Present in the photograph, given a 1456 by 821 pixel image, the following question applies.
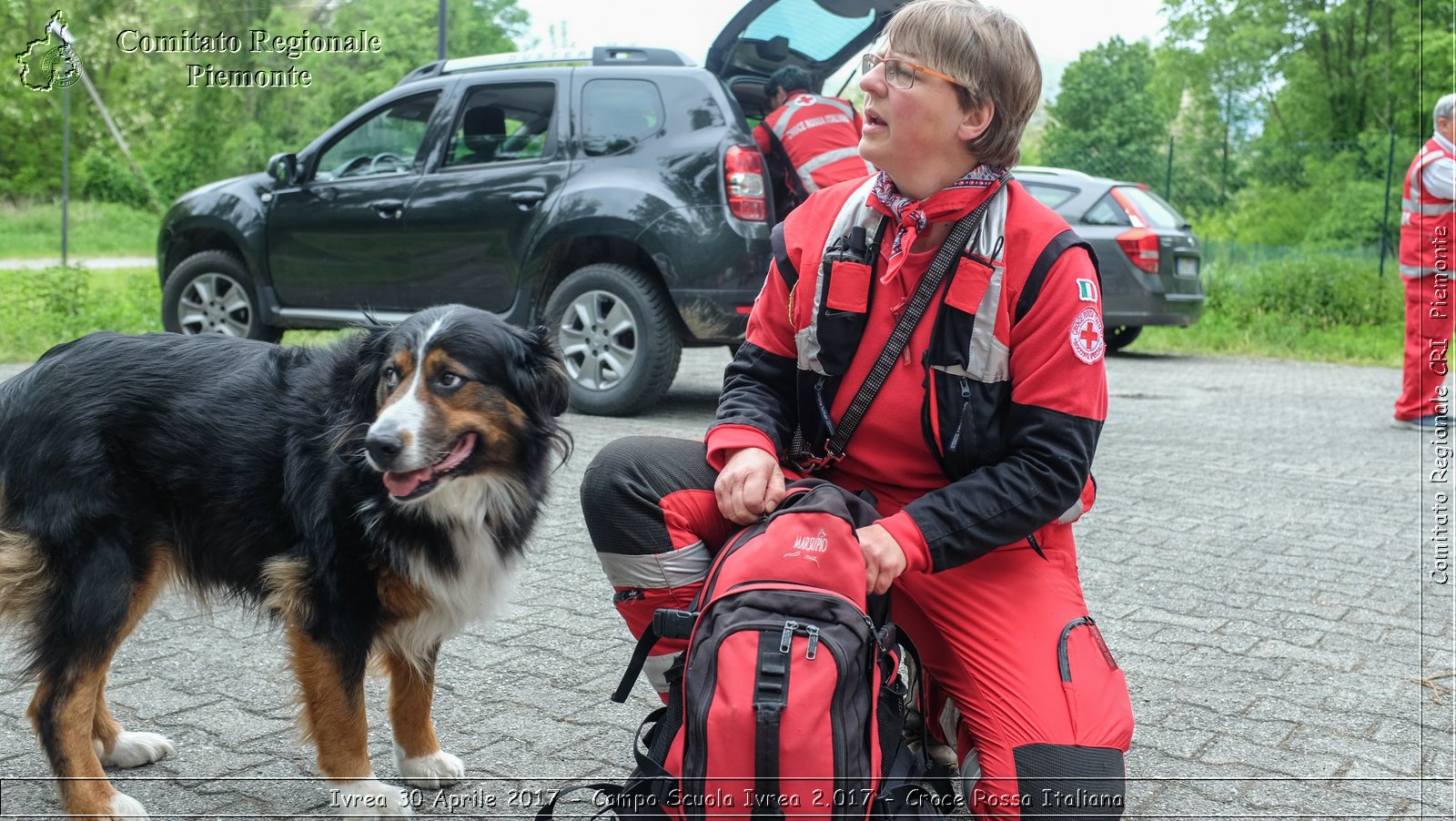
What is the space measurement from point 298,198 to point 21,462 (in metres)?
6.11

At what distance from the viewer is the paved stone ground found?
2.85 m

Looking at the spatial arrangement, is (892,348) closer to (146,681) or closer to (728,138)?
(146,681)

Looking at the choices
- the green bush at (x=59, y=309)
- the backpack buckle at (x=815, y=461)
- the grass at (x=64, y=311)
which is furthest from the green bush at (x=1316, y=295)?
the backpack buckle at (x=815, y=461)

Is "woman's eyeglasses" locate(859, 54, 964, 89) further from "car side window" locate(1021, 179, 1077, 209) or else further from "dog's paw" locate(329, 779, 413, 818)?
"car side window" locate(1021, 179, 1077, 209)

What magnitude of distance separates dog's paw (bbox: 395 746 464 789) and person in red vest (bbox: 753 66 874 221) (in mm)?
4889

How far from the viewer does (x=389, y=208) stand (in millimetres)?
8062

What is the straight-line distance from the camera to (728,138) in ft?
23.7

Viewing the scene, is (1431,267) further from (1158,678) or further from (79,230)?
(79,230)

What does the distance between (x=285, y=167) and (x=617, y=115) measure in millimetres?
2460

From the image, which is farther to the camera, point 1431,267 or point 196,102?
point 196,102

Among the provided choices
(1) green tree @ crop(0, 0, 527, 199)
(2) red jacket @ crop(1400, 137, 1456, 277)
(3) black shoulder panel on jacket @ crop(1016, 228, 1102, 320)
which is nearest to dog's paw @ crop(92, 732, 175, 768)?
(3) black shoulder panel on jacket @ crop(1016, 228, 1102, 320)

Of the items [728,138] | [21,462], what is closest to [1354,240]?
[728,138]

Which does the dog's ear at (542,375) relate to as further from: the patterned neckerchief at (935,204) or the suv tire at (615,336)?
the suv tire at (615,336)

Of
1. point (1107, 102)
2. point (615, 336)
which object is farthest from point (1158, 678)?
point (1107, 102)
